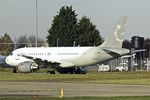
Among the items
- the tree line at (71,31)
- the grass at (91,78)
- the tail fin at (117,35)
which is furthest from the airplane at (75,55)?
the tree line at (71,31)

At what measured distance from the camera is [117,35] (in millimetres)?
71250

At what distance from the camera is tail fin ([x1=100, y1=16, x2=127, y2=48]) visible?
70.4 metres

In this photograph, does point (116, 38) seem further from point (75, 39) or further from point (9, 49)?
point (9, 49)

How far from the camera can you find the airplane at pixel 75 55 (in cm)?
6919

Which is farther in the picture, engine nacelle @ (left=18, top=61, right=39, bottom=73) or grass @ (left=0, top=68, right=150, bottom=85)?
engine nacelle @ (left=18, top=61, right=39, bottom=73)

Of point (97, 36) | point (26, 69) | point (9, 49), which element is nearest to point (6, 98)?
point (26, 69)

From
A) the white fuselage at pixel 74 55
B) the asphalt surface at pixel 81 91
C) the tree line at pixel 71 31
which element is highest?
the tree line at pixel 71 31

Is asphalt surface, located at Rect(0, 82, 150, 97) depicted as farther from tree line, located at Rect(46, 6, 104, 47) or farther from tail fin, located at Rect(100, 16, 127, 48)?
tree line, located at Rect(46, 6, 104, 47)

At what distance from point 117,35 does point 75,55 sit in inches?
240

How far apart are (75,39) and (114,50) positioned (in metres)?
46.6

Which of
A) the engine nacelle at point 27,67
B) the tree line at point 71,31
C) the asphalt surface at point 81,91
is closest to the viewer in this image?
the asphalt surface at point 81,91

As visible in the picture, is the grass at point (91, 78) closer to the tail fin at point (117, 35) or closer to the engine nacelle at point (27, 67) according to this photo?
the engine nacelle at point (27, 67)

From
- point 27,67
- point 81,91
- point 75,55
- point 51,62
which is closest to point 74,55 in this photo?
point 75,55

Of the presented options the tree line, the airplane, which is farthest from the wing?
the tree line
